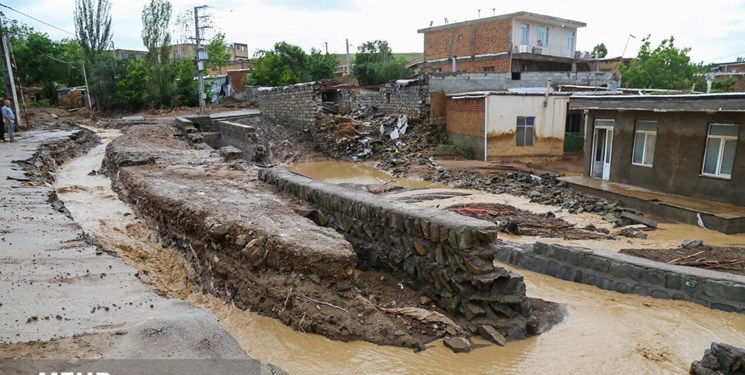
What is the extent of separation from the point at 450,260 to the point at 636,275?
11.2ft

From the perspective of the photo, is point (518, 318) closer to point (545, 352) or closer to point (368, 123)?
point (545, 352)

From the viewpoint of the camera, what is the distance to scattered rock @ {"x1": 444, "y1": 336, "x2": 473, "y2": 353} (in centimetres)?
500

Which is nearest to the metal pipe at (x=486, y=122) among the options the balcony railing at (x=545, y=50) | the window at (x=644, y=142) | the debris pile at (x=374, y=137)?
the debris pile at (x=374, y=137)

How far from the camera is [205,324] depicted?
3.68m

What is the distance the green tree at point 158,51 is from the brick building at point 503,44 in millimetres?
21001

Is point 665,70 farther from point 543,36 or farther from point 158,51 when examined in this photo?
point 158,51

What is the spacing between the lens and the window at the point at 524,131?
20141mm

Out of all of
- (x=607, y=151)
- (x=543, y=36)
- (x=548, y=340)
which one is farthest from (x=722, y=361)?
(x=543, y=36)

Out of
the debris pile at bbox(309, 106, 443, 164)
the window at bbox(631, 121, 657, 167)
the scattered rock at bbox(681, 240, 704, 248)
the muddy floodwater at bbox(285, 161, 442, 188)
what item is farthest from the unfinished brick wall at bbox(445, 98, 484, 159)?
the scattered rock at bbox(681, 240, 704, 248)

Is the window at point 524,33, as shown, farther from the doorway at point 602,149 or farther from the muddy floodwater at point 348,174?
the doorway at point 602,149

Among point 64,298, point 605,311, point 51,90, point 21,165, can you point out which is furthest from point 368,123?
point 51,90

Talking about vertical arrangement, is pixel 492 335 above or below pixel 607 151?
below

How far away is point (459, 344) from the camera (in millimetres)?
5047

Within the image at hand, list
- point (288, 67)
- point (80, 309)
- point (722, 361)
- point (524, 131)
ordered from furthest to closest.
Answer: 1. point (288, 67)
2. point (524, 131)
3. point (722, 361)
4. point (80, 309)
